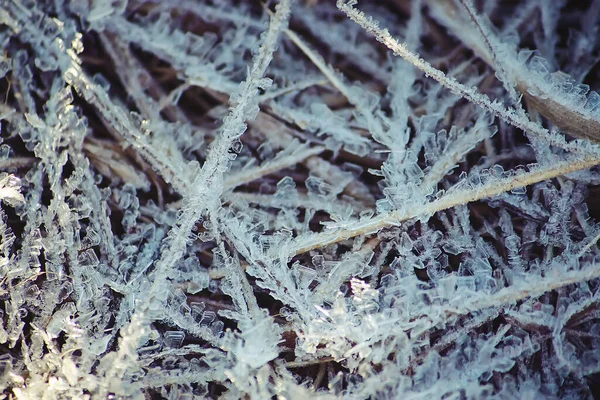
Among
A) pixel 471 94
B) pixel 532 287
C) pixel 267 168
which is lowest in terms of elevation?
pixel 532 287

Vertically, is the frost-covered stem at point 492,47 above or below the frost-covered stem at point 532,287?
above

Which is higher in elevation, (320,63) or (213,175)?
(320,63)

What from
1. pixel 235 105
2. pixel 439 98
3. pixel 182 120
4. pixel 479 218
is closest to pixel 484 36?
pixel 439 98

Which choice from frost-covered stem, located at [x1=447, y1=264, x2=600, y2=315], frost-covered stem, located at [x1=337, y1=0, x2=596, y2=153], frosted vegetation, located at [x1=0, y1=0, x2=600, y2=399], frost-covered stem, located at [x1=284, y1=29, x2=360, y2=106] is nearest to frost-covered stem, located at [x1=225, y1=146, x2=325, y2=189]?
frosted vegetation, located at [x1=0, y1=0, x2=600, y2=399]

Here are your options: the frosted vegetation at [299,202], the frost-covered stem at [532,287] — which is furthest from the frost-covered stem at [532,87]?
the frost-covered stem at [532,287]

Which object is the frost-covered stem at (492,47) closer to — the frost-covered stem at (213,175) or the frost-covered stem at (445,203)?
the frost-covered stem at (445,203)

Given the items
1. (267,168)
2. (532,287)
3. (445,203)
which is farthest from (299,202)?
(532,287)

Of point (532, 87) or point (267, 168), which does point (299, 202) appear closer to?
point (267, 168)

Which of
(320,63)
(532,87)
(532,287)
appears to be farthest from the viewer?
(320,63)
